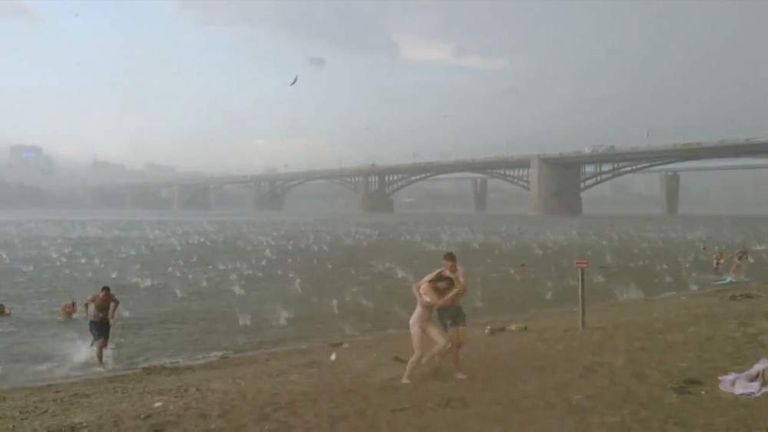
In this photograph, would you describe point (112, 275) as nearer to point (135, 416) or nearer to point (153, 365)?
point (153, 365)

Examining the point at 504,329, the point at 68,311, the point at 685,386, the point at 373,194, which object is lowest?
the point at 68,311

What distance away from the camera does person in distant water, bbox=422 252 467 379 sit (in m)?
9.22

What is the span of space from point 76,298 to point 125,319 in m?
5.90

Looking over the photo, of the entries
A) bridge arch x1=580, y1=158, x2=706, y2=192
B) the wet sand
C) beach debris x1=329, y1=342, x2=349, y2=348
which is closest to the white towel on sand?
the wet sand

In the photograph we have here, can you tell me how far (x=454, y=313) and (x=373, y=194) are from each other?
115 meters

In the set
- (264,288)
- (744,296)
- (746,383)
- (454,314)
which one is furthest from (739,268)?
(454,314)

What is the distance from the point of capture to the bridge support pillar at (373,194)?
12338 centimetres

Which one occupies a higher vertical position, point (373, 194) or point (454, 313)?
point (373, 194)

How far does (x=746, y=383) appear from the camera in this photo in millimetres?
7898

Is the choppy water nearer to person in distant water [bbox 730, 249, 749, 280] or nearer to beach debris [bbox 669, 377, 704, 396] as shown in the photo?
person in distant water [bbox 730, 249, 749, 280]

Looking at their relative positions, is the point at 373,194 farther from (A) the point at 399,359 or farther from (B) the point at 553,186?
(A) the point at 399,359

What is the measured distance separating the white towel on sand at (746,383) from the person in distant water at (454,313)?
3.14 metres

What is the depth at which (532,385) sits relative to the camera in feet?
29.3

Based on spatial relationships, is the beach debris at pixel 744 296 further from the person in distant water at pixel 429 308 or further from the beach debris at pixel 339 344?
the person in distant water at pixel 429 308
